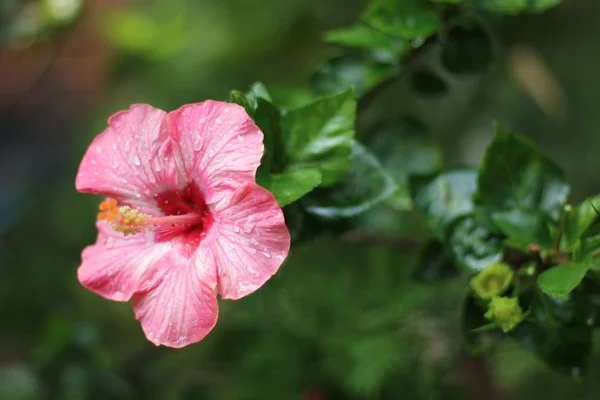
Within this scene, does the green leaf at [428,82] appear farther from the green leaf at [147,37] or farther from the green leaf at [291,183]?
the green leaf at [147,37]

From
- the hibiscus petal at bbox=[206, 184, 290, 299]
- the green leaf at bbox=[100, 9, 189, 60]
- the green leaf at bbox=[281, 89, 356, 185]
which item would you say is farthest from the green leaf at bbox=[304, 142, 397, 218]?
the green leaf at bbox=[100, 9, 189, 60]

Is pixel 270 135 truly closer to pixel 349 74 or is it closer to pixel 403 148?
pixel 349 74

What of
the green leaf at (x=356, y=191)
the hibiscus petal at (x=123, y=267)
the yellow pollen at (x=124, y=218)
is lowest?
the green leaf at (x=356, y=191)

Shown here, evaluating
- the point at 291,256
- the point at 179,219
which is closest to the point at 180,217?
the point at 179,219

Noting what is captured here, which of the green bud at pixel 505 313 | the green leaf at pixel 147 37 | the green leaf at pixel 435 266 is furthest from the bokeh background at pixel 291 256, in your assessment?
the green bud at pixel 505 313

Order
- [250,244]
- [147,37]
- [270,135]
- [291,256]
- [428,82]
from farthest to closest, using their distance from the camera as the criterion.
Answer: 1. [147,37]
2. [291,256]
3. [428,82]
4. [270,135]
5. [250,244]

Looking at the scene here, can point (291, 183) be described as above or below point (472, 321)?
above

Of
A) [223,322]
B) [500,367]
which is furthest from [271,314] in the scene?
[500,367]

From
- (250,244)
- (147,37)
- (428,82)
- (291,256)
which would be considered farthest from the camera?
(147,37)
